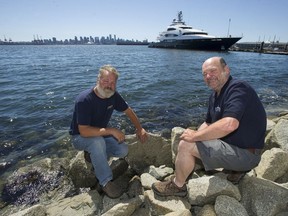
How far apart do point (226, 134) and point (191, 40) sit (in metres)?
51.8

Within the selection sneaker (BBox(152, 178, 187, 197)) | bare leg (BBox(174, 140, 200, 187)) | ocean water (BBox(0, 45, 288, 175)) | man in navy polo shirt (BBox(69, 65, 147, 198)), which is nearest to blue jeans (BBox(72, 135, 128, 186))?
man in navy polo shirt (BBox(69, 65, 147, 198))

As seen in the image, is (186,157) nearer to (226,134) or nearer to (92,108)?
(226,134)

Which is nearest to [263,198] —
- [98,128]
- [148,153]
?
[148,153]

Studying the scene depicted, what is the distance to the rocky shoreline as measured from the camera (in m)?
3.16

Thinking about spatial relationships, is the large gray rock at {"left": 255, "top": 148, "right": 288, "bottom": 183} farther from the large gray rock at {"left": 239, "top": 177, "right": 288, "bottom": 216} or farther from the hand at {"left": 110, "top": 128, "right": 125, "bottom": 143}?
the hand at {"left": 110, "top": 128, "right": 125, "bottom": 143}

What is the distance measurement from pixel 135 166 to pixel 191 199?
5.42 ft

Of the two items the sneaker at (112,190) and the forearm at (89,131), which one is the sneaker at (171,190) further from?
the forearm at (89,131)

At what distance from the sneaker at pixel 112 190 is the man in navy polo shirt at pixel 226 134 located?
0.78m

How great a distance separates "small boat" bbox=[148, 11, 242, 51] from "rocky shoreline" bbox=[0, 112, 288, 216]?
4732 cm

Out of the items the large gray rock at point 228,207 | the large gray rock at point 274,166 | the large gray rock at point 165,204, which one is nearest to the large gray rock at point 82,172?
the large gray rock at point 165,204

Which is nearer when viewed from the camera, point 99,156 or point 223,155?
point 223,155

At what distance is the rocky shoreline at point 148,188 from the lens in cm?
316

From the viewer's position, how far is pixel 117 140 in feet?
13.9

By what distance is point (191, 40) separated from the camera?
52.2 m
